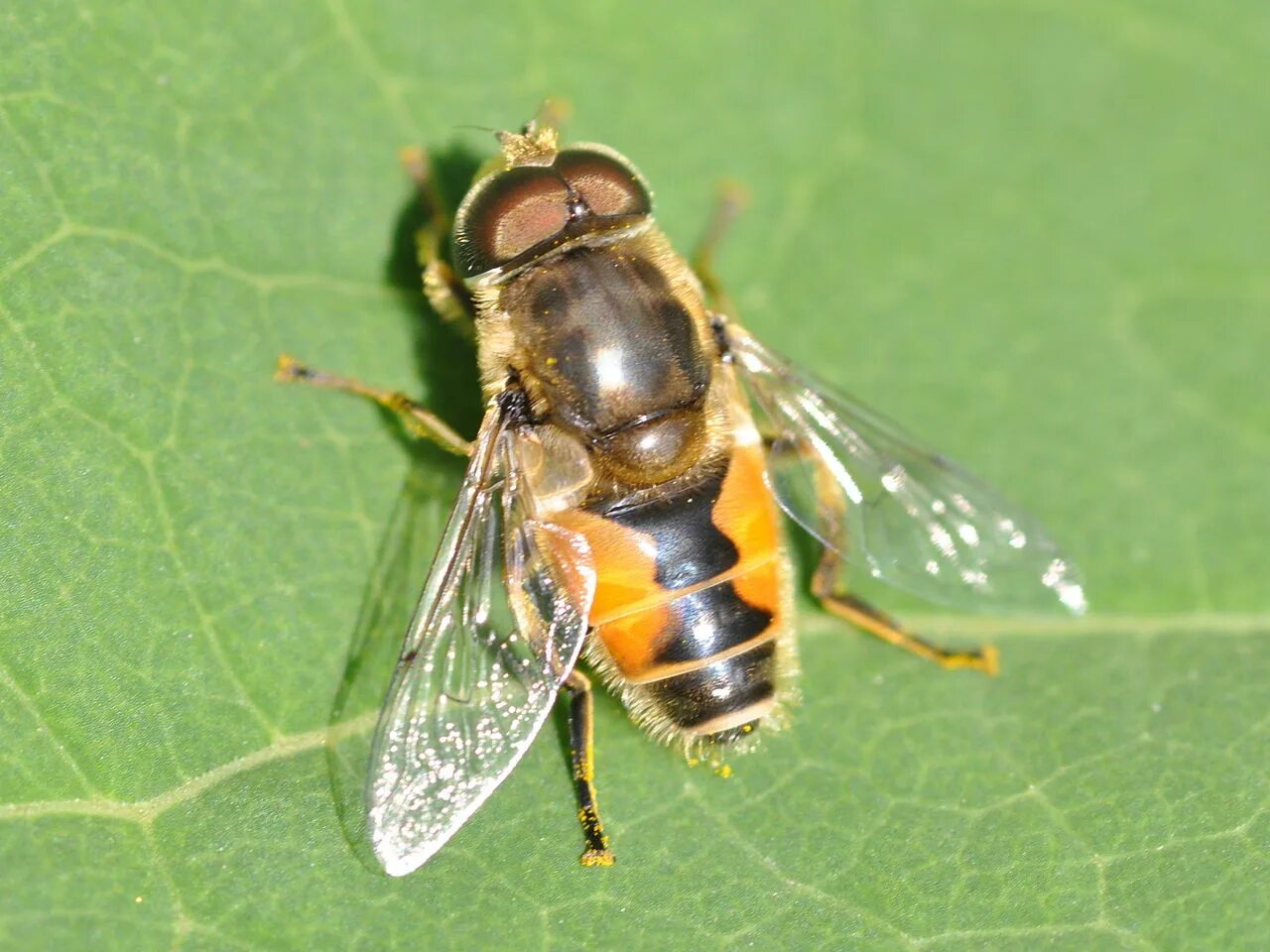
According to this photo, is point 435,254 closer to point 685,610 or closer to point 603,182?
point 603,182

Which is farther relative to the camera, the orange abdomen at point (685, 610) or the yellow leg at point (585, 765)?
the orange abdomen at point (685, 610)

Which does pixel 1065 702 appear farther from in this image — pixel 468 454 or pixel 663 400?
pixel 468 454

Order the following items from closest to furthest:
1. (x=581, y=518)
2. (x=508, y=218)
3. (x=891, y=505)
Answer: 1. (x=581, y=518)
2. (x=508, y=218)
3. (x=891, y=505)

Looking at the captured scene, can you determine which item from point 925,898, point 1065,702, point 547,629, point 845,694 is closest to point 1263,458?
point 1065,702

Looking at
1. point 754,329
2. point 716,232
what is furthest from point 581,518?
point 716,232

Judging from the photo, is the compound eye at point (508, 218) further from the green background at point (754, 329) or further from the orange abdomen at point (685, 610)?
the orange abdomen at point (685, 610)

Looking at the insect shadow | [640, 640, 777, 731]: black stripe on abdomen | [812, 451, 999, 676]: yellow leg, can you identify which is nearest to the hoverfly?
[640, 640, 777, 731]: black stripe on abdomen

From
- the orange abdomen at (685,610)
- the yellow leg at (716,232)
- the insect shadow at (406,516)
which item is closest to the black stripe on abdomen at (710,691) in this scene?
the orange abdomen at (685,610)
